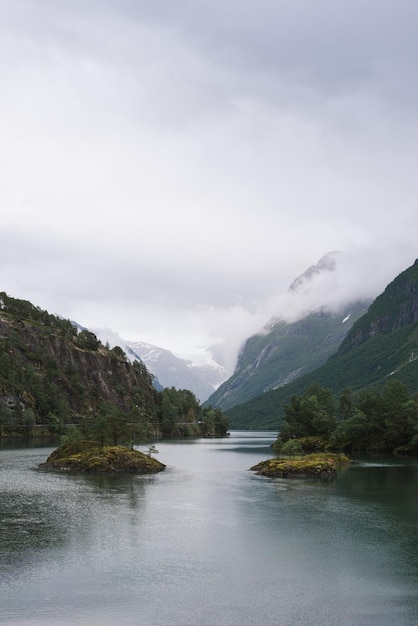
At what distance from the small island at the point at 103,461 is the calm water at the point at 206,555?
23001mm

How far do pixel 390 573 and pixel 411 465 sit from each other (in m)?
105

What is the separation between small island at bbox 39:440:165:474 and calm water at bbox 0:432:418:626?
Answer: 906 inches

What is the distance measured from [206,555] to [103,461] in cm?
7415

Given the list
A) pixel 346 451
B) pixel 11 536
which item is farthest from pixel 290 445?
pixel 11 536

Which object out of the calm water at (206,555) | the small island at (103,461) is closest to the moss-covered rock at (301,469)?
the calm water at (206,555)

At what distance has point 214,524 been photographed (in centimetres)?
7019

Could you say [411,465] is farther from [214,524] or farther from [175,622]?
[175,622]

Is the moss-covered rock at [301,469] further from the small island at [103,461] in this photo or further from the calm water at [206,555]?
the small island at [103,461]

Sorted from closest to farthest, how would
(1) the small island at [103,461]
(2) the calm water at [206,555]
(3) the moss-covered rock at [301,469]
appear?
(2) the calm water at [206,555] < (3) the moss-covered rock at [301,469] < (1) the small island at [103,461]

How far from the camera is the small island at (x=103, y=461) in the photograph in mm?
124625

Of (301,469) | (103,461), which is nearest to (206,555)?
(301,469)

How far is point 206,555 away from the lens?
5522 centimetres

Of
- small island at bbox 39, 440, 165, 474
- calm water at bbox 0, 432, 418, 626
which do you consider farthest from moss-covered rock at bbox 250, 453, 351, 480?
small island at bbox 39, 440, 165, 474

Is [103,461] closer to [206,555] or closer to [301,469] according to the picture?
[301,469]
